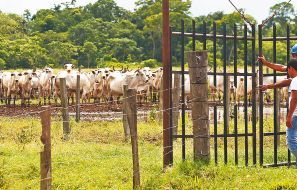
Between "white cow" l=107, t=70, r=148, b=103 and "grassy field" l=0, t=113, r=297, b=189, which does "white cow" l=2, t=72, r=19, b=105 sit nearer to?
"white cow" l=107, t=70, r=148, b=103

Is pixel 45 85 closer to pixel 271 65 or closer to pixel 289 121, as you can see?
Answer: pixel 271 65

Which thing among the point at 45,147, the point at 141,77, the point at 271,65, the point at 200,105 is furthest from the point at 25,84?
the point at 45,147

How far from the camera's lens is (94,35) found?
205 ft

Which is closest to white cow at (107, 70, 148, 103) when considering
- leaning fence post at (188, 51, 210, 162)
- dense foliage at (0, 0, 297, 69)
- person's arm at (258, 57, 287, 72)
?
dense foliage at (0, 0, 297, 69)

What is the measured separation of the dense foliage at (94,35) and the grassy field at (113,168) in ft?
95.7

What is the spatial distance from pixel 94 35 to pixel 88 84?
110 ft

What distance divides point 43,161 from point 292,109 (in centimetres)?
354

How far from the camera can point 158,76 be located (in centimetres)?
2959

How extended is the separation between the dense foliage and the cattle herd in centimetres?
1415

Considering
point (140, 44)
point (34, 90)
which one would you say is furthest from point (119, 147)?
point (140, 44)

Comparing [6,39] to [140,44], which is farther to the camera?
[140,44]

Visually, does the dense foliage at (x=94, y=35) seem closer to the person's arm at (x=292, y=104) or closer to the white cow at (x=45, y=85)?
the white cow at (x=45, y=85)

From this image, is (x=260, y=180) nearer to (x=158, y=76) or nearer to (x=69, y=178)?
(x=69, y=178)

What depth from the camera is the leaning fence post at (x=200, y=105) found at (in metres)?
8.67
